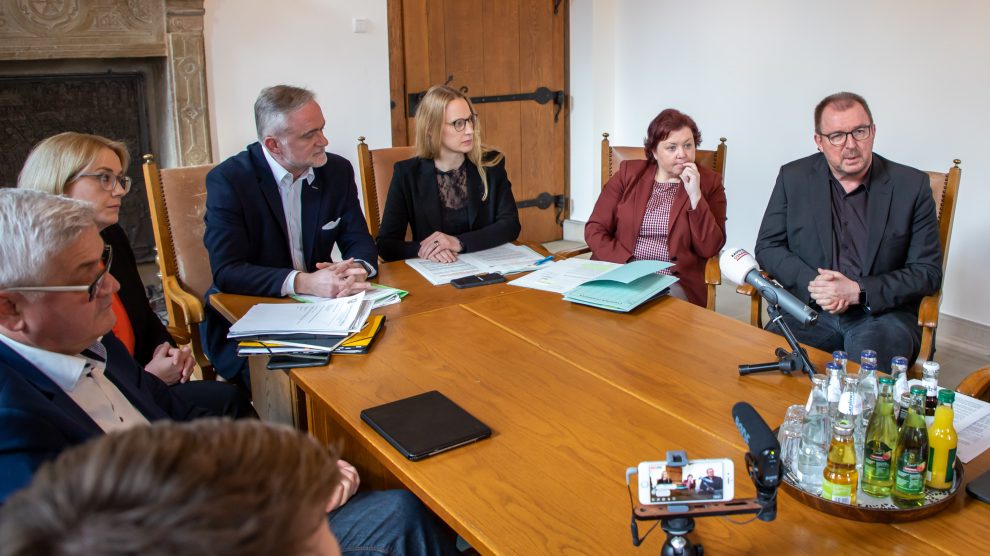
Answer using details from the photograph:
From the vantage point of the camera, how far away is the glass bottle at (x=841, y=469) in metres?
1.17

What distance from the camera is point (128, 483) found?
20.5 inches

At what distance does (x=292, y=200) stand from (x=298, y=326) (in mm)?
768

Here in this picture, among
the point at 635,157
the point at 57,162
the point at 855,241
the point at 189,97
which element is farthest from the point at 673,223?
the point at 189,97

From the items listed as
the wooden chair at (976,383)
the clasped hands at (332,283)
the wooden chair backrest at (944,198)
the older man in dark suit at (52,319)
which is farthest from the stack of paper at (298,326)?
the wooden chair backrest at (944,198)

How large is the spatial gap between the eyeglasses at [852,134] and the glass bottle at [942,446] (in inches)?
58.9

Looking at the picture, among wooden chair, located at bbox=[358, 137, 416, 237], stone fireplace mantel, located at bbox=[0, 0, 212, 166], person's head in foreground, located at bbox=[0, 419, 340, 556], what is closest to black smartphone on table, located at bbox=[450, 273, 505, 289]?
wooden chair, located at bbox=[358, 137, 416, 237]

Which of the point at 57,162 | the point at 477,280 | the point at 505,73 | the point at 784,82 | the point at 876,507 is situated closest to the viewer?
the point at 876,507

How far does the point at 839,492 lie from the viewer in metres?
1.17

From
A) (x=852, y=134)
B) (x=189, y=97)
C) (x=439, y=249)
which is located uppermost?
(x=189, y=97)

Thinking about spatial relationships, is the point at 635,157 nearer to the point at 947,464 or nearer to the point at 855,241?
the point at 855,241

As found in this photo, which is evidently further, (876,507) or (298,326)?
(298,326)

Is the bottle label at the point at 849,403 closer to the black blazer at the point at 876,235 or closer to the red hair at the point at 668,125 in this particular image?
the black blazer at the point at 876,235

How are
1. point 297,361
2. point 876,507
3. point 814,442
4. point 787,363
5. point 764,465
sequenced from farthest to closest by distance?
point 297,361 → point 787,363 → point 814,442 → point 876,507 → point 764,465

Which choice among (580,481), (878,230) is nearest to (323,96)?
(878,230)
